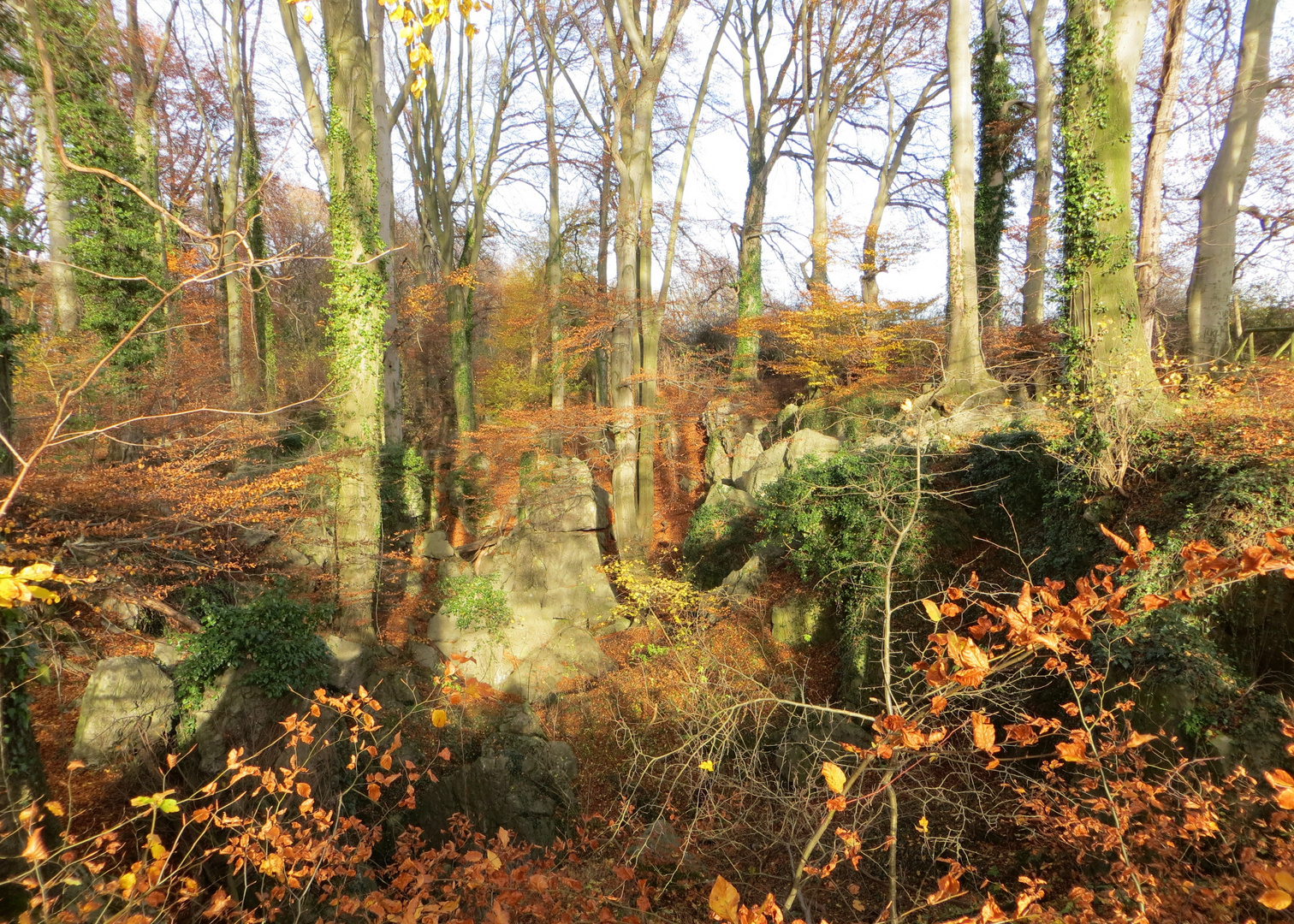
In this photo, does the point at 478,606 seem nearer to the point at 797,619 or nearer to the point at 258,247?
the point at 797,619

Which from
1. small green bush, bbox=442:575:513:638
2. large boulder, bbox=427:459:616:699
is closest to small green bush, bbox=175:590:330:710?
large boulder, bbox=427:459:616:699

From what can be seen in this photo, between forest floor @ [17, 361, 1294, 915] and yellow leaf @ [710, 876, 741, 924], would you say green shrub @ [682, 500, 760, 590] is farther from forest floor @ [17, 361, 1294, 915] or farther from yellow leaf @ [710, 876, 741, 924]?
yellow leaf @ [710, 876, 741, 924]

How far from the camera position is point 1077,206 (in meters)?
6.63

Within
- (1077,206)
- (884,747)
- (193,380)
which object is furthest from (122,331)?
(1077,206)

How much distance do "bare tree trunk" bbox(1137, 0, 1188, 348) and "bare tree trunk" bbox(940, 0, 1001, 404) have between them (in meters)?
2.34

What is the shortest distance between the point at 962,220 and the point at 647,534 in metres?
7.53

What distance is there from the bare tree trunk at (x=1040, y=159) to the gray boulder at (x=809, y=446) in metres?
5.07

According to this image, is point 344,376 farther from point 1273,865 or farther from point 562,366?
point 1273,865

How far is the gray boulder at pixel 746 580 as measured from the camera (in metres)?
9.71

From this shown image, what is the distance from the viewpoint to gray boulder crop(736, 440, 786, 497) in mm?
12000

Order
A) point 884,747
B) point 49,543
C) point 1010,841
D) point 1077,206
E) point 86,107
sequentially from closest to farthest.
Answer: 1. point 884,747
2. point 1010,841
3. point 49,543
4. point 1077,206
5. point 86,107

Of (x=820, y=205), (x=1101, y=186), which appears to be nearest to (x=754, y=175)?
(x=820, y=205)

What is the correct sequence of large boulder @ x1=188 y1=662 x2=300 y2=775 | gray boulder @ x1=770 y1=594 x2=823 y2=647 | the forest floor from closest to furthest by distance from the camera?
the forest floor < large boulder @ x1=188 y1=662 x2=300 y2=775 < gray boulder @ x1=770 y1=594 x2=823 y2=647

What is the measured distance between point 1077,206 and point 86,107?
13556mm
